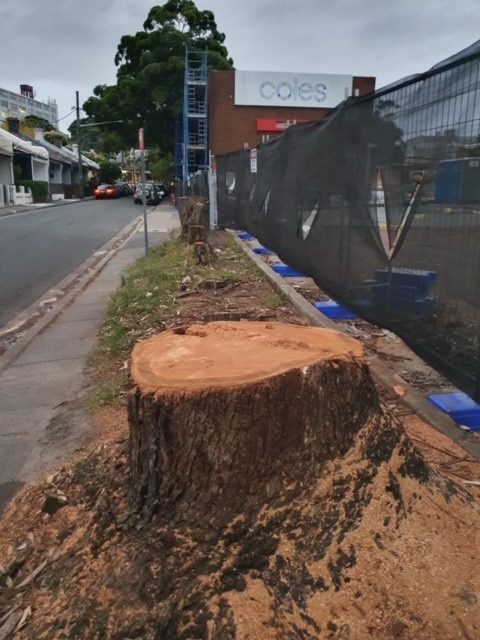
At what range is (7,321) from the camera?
8.73m

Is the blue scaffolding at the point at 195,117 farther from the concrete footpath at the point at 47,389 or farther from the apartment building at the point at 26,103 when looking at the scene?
the apartment building at the point at 26,103

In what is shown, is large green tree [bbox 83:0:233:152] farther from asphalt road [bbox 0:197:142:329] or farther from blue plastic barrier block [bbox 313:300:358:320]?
blue plastic barrier block [bbox 313:300:358:320]

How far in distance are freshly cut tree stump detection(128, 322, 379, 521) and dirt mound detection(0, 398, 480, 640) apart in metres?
0.07

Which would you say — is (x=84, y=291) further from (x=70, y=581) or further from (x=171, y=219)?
(x=171, y=219)

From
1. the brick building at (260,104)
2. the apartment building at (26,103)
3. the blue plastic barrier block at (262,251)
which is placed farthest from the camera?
the apartment building at (26,103)

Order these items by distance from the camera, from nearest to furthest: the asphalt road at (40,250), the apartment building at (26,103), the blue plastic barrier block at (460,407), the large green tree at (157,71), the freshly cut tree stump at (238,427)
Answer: the freshly cut tree stump at (238,427)
the blue plastic barrier block at (460,407)
the asphalt road at (40,250)
the large green tree at (157,71)
the apartment building at (26,103)

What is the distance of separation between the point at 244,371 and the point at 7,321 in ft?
23.5

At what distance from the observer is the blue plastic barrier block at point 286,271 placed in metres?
9.43

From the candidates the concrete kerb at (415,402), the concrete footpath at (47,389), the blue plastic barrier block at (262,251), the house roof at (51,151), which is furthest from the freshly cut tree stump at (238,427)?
the house roof at (51,151)

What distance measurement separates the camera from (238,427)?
2273 millimetres

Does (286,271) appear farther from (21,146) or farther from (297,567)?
(21,146)

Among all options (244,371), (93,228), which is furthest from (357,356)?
(93,228)

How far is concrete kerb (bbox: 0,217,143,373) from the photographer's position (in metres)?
6.91

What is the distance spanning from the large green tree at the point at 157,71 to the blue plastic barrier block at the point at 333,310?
3994cm
